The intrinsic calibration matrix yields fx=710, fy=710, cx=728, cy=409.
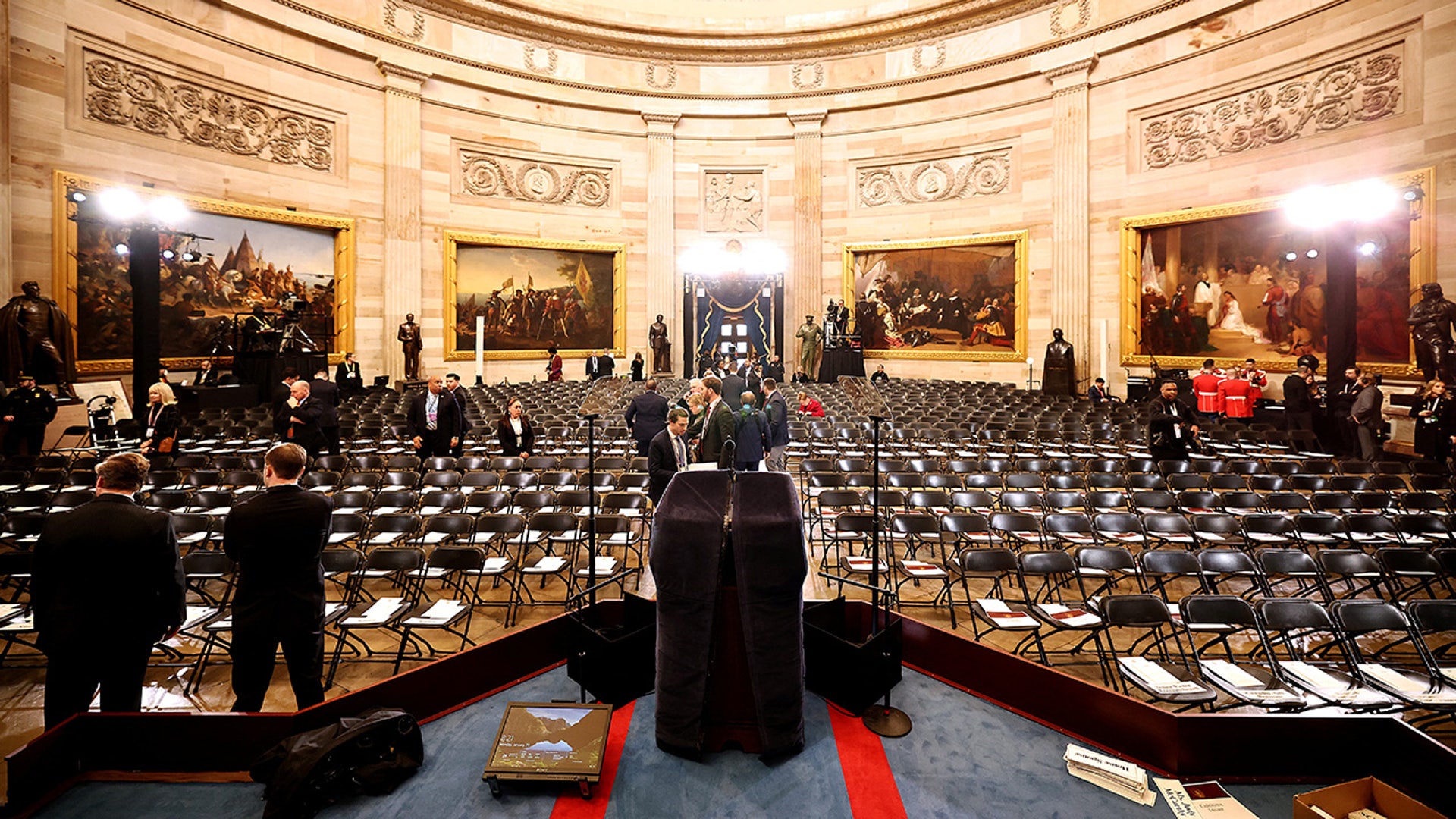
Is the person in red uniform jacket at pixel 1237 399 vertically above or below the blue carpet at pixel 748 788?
above

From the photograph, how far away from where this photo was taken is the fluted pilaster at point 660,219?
80.8 feet

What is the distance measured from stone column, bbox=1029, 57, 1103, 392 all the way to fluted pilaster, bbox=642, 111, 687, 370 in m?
12.2

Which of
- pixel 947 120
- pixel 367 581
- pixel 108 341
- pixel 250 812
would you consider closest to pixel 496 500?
pixel 367 581

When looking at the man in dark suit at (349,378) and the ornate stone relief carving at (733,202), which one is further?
the ornate stone relief carving at (733,202)

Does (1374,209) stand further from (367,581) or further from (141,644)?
(141,644)

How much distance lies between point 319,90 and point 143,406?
474 inches

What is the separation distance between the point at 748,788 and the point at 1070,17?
923 inches

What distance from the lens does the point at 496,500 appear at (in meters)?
7.34

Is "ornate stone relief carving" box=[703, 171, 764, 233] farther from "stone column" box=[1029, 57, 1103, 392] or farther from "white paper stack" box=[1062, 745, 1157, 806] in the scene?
"white paper stack" box=[1062, 745, 1157, 806]

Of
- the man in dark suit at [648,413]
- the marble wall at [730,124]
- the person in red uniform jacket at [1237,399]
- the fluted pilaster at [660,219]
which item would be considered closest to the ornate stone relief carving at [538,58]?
the marble wall at [730,124]

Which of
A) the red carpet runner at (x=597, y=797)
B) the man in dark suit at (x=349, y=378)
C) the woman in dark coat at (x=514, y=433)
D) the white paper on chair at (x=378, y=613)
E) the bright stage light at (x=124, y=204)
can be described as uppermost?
the bright stage light at (x=124, y=204)

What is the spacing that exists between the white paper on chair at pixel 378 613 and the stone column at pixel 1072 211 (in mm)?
19640

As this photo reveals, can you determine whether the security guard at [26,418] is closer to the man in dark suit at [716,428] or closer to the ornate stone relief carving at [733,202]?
the man in dark suit at [716,428]

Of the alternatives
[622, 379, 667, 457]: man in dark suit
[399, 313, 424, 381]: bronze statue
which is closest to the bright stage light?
[399, 313, 424, 381]: bronze statue
